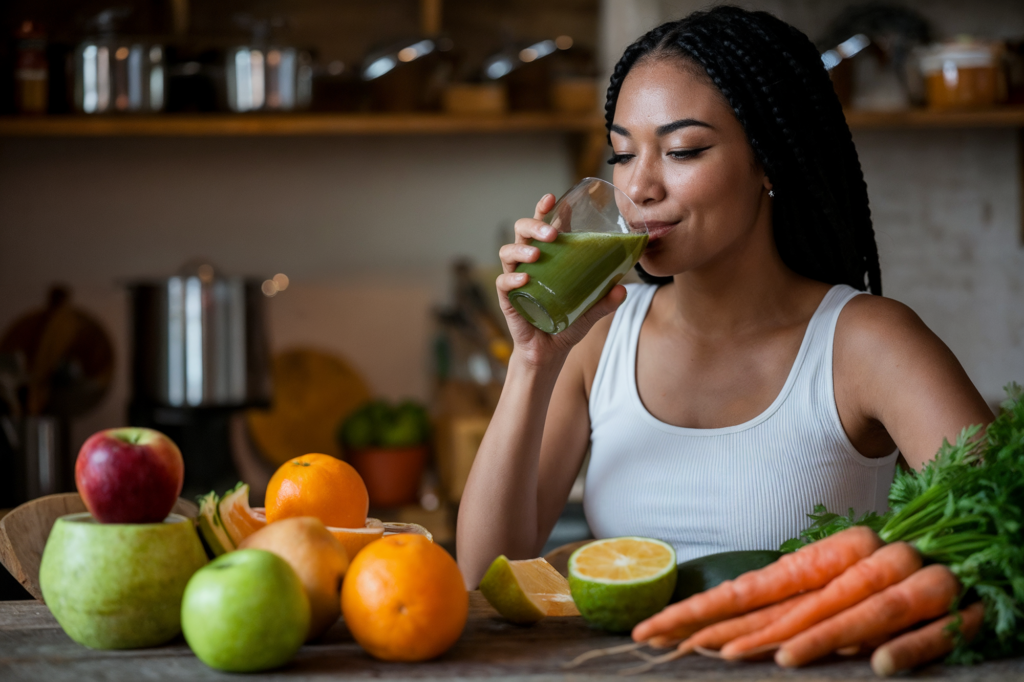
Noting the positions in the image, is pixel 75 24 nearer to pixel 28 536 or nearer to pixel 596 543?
Answer: pixel 28 536

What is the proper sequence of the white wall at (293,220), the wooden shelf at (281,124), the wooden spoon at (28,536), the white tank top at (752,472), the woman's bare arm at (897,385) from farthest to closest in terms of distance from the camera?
1. the white wall at (293,220)
2. the wooden shelf at (281,124)
3. the white tank top at (752,472)
4. the woman's bare arm at (897,385)
5. the wooden spoon at (28,536)

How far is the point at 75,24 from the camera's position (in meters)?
2.42

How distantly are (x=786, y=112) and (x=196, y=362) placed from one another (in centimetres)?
152

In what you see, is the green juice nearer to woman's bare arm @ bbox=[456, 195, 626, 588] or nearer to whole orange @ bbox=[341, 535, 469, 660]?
woman's bare arm @ bbox=[456, 195, 626, 588]

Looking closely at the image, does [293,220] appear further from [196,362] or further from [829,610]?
[829,610]

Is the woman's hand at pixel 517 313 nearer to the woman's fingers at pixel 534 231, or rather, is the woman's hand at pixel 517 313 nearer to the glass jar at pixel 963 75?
the woman's fingers at pixel 534 231

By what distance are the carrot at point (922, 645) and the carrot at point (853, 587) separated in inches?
1.6

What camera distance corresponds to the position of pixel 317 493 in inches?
33.6

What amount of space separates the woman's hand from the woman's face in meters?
0.12

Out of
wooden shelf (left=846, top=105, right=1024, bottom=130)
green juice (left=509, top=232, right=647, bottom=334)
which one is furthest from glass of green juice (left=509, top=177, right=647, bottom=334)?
wooden shelf (left=846, top=105, right=1024, bottom=130)

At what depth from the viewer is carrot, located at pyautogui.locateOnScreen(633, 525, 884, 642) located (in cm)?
74

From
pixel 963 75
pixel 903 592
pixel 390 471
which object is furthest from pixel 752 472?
pixel 963 75

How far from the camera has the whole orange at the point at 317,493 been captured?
854mm

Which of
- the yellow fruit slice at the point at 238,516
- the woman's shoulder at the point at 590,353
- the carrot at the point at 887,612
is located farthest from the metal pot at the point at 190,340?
the carrot at the point at 887,612
